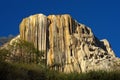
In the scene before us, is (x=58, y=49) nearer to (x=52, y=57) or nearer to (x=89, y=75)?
(x=52, y=57)

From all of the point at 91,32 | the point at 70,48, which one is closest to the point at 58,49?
the point at 70,48

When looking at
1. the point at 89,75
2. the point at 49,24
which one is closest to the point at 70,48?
the point at 49,24

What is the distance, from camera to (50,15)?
95438mm

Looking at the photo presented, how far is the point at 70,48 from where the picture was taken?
88.9 m

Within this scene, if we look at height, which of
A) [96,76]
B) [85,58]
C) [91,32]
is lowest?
[96,76]

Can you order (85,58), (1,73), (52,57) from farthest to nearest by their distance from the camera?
(52,57), (85,58), (1,73)

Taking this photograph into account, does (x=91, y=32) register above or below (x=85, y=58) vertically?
above

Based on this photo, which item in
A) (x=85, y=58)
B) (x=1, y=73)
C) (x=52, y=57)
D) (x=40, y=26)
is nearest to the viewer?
(x=1, y=73)

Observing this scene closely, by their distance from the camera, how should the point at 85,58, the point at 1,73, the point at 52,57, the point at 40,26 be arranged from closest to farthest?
the point at 1,73
the point at 85,58
the point at 52,57
the point at 40,26

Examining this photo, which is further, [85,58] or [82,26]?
[82,26]

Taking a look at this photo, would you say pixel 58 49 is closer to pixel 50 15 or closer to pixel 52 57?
pixel 52 57

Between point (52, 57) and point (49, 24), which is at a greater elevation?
point (49, 24)

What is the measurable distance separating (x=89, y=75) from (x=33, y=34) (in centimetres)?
7720

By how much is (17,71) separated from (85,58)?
67389 mm
